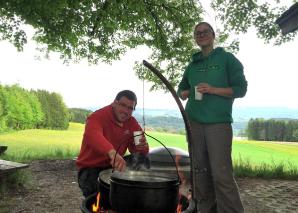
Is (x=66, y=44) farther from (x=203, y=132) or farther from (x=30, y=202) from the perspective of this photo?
(x=203, y=132)

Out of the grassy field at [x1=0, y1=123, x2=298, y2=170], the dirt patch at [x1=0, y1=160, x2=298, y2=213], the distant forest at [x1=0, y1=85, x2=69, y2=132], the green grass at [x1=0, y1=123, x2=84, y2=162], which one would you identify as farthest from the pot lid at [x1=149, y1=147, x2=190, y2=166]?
the distant forest at [x1=0, y1=85, x2=69, y2=132]

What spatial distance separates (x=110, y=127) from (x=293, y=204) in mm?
3964

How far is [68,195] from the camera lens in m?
6.48

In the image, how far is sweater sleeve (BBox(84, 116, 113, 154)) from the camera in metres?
3.09

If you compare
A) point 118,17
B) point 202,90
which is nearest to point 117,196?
point 202,90

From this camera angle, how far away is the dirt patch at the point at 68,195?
223 inches

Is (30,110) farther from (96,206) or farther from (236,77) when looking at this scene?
(96,206)

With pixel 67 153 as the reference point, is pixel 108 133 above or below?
above

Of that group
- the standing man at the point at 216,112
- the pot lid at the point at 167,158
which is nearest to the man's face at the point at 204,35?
the standing man at the point at 216,112

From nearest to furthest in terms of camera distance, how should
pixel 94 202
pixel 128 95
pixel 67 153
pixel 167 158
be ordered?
pixel 94 202 → pixel 128 95 → pixel 167 158 → pixel 67 153

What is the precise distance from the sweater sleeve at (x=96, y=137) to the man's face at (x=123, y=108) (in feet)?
0.64

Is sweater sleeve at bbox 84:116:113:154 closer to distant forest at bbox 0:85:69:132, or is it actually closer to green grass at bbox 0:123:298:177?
green grass at bbox 0:123:298:177

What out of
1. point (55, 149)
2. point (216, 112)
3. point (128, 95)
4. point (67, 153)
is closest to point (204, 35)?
point (216, 112)

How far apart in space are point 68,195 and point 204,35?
4.12 metres
